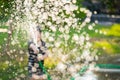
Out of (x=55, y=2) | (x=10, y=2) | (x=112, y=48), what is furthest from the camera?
(x=112, y=48)

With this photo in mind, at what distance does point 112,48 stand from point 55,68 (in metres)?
9.91

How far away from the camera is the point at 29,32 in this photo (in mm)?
10703

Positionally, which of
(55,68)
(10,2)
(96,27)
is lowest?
(55,68)

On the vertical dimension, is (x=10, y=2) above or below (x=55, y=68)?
above

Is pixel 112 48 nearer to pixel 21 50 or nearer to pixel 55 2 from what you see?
pixel 21 50

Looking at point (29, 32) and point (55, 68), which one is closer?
point (29, 32)

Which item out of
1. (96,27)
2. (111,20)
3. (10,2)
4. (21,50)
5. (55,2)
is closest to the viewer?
(55,2)

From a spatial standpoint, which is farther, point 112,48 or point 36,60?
point 112,48

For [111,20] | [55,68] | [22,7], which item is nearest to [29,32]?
[22,7]

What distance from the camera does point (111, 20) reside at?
32.7 meters

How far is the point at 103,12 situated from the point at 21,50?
23.6 m

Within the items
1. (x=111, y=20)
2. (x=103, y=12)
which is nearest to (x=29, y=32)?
(x=111, y=20)

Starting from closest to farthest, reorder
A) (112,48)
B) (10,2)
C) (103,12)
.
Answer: (10,2) → (112,48) → (103,12)

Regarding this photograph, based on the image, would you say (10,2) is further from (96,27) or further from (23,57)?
(96,27)
